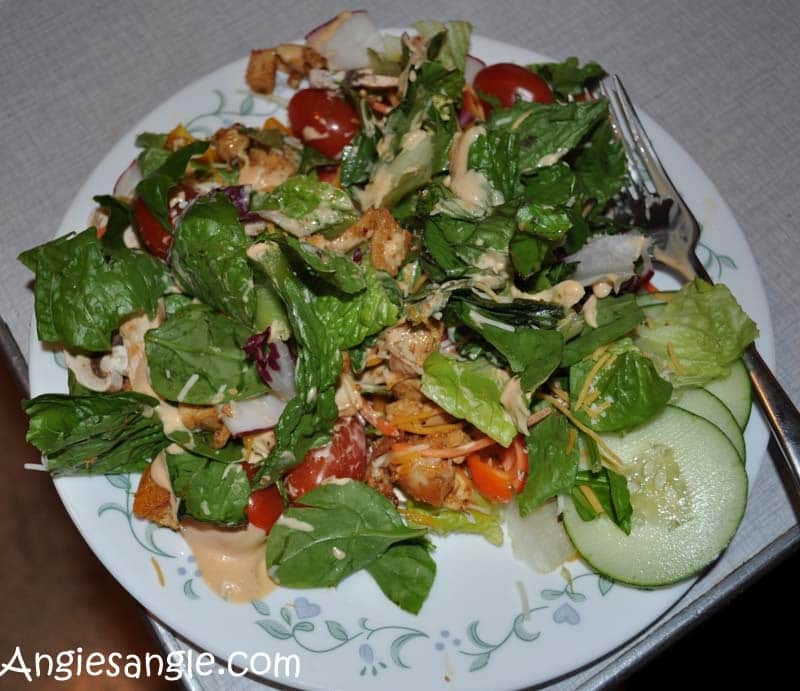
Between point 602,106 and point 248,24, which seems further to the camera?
point 248,24

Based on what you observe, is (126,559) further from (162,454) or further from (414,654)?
(414,654)

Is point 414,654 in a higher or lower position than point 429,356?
lower

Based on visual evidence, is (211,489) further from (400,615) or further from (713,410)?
(713,410)

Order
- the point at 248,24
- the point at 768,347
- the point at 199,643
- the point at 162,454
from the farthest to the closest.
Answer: the point at 248,24, the point at 768,347, the point at 162,454, the point at 199,643

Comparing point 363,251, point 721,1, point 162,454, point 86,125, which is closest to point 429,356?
point 363,251

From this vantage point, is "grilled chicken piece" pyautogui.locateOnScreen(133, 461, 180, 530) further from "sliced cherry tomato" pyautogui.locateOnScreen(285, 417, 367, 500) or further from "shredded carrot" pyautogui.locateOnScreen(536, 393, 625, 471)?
"shredded carrot" pyautogui.locateOnScreen(536, 393, 625, 471)

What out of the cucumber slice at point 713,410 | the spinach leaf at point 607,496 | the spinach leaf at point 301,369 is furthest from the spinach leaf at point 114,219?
the cucumber slice at point 713,410

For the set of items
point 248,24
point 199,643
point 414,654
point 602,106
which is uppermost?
point 248,24
